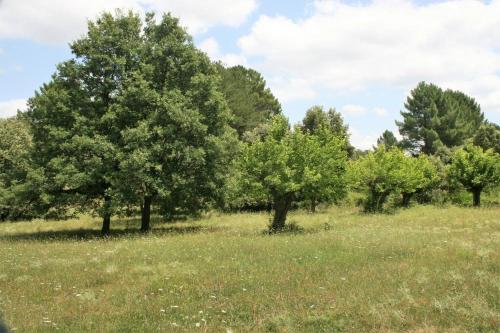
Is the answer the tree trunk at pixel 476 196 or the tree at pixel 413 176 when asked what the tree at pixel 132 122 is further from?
the tree trunk at pixel 476 196

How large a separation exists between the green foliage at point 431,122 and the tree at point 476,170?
30337 millimetres

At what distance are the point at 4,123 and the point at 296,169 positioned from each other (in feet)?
117

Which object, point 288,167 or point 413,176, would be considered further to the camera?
point 413,176

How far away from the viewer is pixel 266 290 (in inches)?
482

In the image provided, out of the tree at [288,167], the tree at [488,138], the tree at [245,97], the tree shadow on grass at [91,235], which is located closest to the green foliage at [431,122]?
the tree at [488,138]

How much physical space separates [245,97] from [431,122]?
117ft

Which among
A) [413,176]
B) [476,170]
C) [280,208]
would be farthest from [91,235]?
[476,170]

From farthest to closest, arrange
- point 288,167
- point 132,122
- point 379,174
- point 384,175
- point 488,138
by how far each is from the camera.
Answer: point 488,138 < point 379,174 < point 384,175 < point 132,122 < point 288,167

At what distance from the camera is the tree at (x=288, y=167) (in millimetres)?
26875

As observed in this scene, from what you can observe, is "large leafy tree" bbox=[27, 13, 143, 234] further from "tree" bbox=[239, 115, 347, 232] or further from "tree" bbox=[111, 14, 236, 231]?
"tree" bbox=[239, 115, 347, 232]

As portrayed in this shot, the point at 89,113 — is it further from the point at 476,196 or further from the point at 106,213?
the point at 476,196

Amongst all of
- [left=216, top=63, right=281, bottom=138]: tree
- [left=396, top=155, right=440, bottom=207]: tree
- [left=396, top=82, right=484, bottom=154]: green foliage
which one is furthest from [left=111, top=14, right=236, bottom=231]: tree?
[left=396, top=82, right=484, bottom=154]: green foliage

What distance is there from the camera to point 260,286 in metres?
12.7

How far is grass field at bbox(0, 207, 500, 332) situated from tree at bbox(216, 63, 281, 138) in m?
43.2
